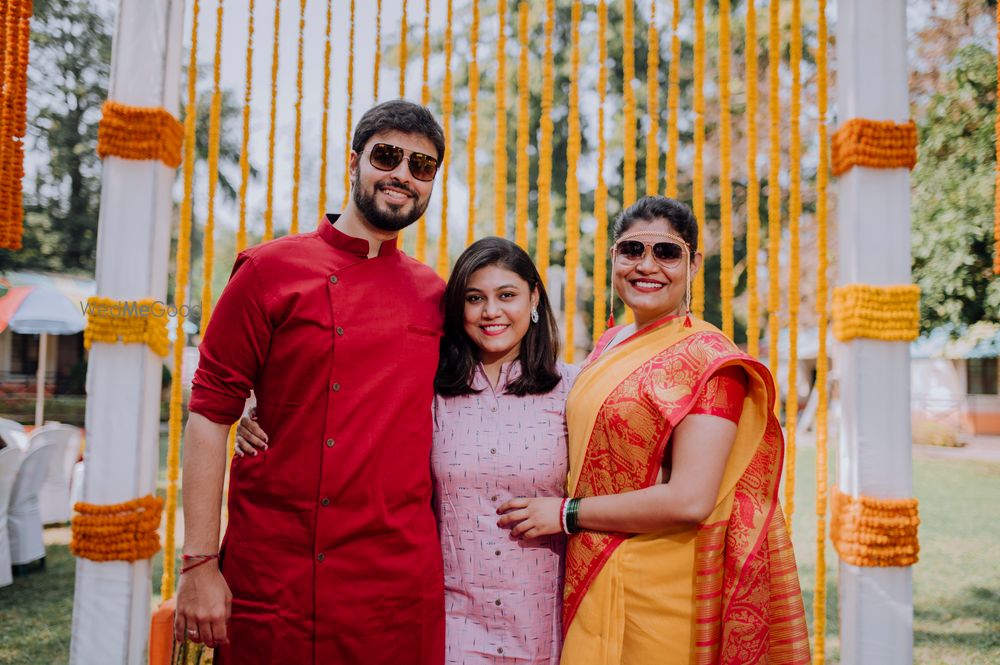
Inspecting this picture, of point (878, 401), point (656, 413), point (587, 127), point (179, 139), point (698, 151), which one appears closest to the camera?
point (656, 413)

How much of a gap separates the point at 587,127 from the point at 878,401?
23.7 feet

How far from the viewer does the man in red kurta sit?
1.57m

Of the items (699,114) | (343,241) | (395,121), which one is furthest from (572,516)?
(699,114)

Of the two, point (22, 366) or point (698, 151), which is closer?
point (698, 151)

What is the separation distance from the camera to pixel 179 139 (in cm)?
238

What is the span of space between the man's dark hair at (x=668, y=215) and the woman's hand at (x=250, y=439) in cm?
98

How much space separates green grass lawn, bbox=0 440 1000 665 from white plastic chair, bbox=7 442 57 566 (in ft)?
0.58

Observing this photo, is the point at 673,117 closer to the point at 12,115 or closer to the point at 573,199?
the point at 573,199

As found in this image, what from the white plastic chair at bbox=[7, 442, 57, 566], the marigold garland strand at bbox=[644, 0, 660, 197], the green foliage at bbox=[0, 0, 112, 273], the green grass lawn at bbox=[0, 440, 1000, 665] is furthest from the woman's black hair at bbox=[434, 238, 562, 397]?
the green foliage at bbox=[0, 0, 112, 273]

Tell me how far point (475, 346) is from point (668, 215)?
1.95 feet

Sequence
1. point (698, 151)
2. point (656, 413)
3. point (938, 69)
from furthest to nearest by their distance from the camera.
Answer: point (938, 69), point (698, 151), point (656, 413)

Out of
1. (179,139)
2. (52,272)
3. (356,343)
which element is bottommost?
(356,343)

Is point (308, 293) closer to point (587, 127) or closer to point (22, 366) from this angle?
point (587, 127)

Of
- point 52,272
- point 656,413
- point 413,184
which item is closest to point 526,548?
point 656,413
